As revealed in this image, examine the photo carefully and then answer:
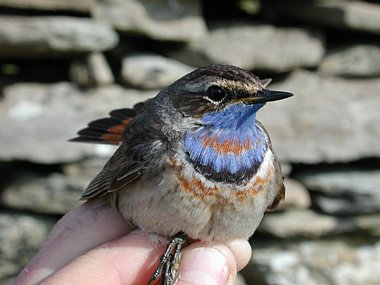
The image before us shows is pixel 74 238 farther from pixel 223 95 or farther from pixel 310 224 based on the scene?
pixel 310 224

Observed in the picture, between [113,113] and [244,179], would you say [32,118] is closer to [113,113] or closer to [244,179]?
[113,113]

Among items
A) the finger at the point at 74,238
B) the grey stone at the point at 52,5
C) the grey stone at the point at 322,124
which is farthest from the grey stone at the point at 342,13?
the finger at the point at 74,238

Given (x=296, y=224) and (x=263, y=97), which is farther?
(x=296, y=224)

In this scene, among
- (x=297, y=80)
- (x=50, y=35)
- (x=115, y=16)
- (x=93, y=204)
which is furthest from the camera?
(x=297, y=80)

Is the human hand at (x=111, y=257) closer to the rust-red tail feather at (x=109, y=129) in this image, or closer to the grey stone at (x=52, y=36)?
the rust-red tail feather at (x=109, y=129)

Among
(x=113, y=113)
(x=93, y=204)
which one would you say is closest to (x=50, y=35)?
(x=113, y=113)

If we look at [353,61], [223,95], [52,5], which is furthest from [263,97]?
[353,61]
